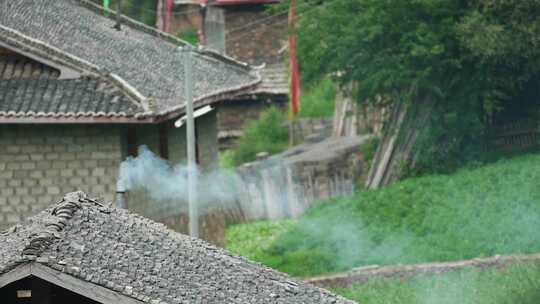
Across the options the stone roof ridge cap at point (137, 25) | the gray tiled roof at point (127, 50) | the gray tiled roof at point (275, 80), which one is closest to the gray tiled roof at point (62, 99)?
the gray tiled roof at point (127, 50)

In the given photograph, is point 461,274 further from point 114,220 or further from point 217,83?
point 114,220

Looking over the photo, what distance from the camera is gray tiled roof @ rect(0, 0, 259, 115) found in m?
26.4

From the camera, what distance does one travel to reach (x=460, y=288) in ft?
78.3

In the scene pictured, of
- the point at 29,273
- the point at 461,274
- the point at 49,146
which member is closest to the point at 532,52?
the point at 461,274

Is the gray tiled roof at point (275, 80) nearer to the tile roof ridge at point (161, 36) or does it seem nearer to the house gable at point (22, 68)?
the tile roof ridge at point (161, 36)

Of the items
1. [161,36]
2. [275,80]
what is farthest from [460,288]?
[275,80]

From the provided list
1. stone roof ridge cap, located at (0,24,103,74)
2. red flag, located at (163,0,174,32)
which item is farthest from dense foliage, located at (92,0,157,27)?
stone roof ridge cap, located at (0,24,103,74)

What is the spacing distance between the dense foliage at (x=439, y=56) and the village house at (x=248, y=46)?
12.2m

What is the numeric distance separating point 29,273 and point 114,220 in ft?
8.68

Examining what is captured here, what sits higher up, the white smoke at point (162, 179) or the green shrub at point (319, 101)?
the green shrub at point (319, 101)

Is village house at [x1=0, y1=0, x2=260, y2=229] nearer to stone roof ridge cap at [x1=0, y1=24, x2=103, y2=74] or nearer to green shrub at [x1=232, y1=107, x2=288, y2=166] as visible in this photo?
stone roof ridge cap at [x1=0, y1=24, x2=103, y2=74]

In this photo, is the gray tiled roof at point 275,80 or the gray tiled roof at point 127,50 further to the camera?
the gray tiled roof at point 275,80

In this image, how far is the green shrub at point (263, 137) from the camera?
41.4 meters

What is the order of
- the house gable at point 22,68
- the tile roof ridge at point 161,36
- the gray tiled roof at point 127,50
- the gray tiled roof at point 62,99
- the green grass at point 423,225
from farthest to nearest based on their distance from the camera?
the tile roof ridge at point 161,36 → the green grass at point 423,225 → the gray tiled roof at point 127,50 → the house gable at point 22,68 → the gray tiled roof at point 62,99
